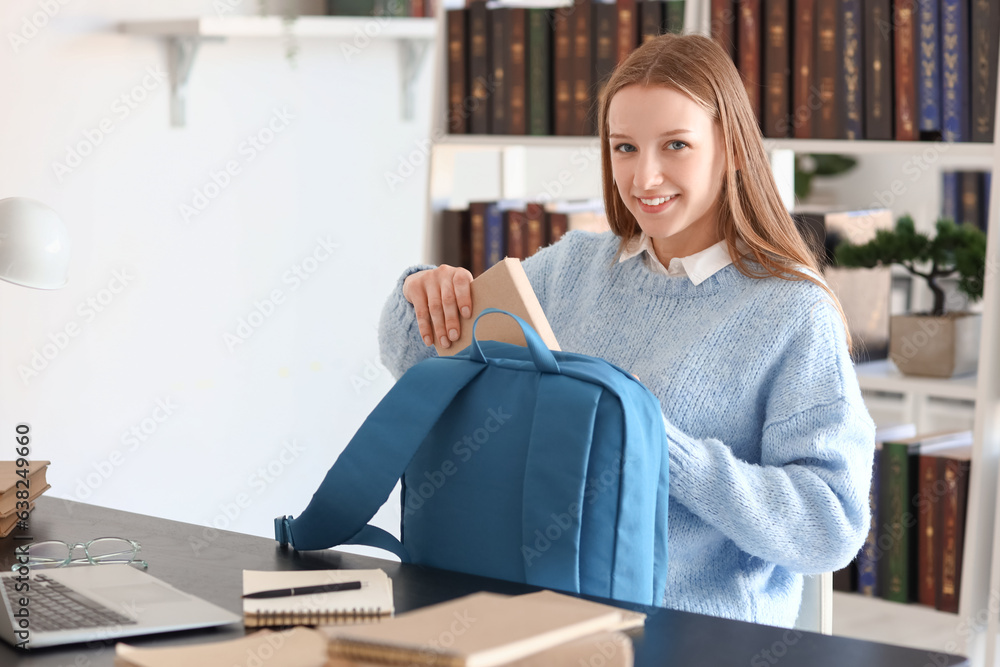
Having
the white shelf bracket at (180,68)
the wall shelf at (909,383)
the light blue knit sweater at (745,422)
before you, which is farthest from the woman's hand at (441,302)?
the white shelf bracket at (180,68)

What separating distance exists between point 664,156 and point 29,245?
0.74 metres

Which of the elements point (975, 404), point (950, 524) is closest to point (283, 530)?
point (975, 404)

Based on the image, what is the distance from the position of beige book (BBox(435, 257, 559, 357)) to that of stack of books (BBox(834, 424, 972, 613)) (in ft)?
3.28

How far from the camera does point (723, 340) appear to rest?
1.38 meters

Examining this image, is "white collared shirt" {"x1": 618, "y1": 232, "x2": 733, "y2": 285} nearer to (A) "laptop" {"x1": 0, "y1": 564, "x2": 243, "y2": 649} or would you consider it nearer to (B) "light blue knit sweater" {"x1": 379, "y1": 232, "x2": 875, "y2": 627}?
(B) "light blue knit sweater" {"x1": 379, "y1": 232, "x2": 875, "y2": 627}

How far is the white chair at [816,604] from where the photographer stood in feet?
4.80

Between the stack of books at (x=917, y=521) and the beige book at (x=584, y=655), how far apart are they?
1.36 meters

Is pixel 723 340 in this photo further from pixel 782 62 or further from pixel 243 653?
pixel 782 62

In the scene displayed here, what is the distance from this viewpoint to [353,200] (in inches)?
120

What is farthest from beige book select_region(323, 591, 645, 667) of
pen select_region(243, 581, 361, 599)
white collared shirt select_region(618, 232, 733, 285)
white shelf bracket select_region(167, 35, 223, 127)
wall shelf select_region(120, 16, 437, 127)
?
white shelf bracket select_region(167, 35, 223, 127)

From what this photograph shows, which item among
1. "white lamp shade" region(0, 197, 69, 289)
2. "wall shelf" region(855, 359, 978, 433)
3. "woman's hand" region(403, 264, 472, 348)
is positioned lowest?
"wall shelf" region(855, 359, 978, 433)

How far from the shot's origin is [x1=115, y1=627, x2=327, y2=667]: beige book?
32.1 inches

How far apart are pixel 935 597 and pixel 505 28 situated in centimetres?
142

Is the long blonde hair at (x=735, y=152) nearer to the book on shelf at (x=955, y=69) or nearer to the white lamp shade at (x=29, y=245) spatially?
the book on shelf at (x=955, y=69)
